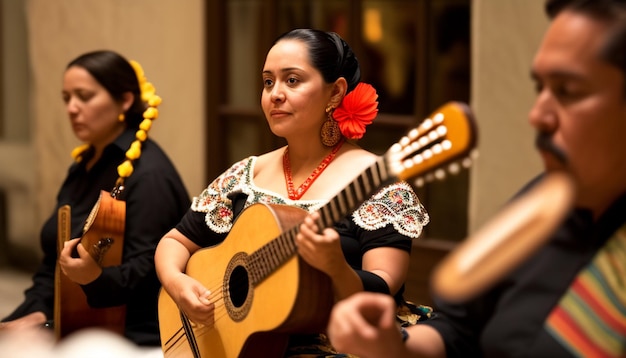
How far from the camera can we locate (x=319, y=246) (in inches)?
71.6

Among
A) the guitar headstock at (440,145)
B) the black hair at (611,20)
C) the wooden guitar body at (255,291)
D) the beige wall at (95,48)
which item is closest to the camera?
the black hair at (611,20)

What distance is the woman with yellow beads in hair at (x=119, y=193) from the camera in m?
2.88

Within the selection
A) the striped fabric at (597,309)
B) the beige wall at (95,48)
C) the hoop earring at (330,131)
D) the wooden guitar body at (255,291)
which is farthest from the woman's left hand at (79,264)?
the beige wall at (95,48)

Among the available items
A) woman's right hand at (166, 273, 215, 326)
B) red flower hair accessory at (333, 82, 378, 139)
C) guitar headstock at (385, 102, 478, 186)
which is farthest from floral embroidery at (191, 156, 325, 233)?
guitar headstock at (385, 102, 478, 186)

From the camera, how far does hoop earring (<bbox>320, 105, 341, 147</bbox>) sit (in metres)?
2.29

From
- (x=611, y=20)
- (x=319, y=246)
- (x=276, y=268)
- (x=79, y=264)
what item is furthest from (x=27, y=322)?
(x=611, y=20)

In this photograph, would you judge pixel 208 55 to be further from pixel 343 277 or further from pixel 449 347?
pixel 449 347

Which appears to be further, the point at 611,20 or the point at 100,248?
the point at 100,248

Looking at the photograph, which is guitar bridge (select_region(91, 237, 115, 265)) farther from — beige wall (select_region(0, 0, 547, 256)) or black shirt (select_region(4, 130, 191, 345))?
beige wall (select_region(0, 0, 547, 256))

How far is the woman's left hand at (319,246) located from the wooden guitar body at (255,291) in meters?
0.06

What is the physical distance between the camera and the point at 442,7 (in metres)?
4.11

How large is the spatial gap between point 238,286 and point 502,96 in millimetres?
1873

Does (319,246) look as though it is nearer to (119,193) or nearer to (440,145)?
(440,145)

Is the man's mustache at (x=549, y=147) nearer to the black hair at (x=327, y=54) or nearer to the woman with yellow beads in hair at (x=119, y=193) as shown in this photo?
the black hair at (x=327, y=54)
